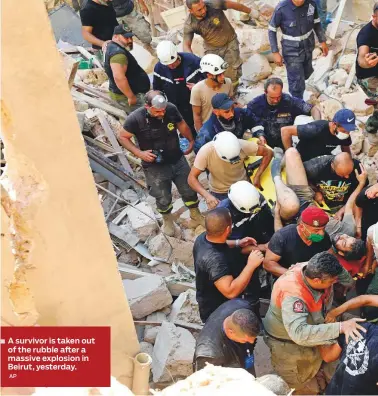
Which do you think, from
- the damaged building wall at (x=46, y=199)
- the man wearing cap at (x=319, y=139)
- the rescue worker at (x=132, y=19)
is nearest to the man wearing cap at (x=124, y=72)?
the rescue worker at (x=132, y=19)

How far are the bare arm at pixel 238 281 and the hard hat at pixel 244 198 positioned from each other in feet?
→ 2.11

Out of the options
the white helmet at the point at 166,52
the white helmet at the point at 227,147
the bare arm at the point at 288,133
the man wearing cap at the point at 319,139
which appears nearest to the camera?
the white helmet at the point at 227,147

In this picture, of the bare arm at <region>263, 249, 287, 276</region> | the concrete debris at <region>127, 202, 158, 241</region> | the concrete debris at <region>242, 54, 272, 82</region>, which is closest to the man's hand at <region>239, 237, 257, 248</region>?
the bare arm at <region>263, 249, 287, 276</region>

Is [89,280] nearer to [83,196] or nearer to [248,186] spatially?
[83,196]

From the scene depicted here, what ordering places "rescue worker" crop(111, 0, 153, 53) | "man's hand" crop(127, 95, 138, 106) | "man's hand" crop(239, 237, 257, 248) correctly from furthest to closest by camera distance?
Result: "rescue worker" crop(111, 0, 153, 53), "man's hand" crop(127, 95, 138, 106), "man's hand" crop(239, 237, 257, 248)

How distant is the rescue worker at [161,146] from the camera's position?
646cm

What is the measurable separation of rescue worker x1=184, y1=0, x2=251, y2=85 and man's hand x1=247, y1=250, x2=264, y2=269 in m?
3.98

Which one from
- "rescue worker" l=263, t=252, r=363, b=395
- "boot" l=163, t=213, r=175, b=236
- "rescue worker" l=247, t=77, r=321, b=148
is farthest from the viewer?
"boot" l=163, t=213, r=175, b=236

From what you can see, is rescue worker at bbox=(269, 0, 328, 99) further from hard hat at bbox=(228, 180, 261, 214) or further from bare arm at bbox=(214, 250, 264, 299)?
bare arm at bbox=(214, 250, 264, 299)

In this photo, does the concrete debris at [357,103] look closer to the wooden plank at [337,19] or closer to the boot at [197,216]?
the wooden plank at [337,19]

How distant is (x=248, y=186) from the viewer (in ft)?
18.1

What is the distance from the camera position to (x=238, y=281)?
4.91m

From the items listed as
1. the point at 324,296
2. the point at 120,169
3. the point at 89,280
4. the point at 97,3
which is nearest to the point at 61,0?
the point at 97,3
